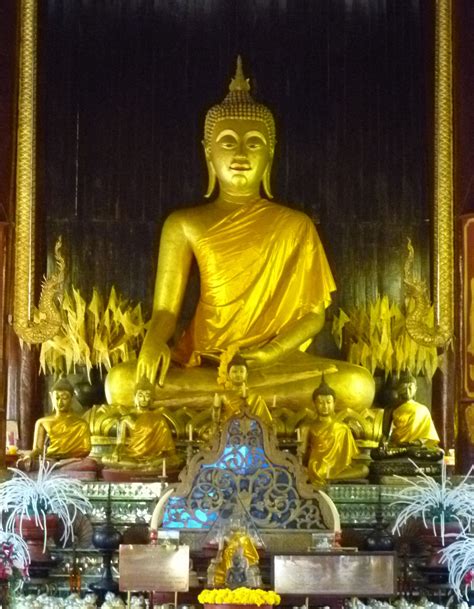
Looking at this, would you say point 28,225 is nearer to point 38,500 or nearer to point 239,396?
point 239,396

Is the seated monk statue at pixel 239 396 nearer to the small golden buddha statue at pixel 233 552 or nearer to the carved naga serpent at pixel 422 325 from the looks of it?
the carved naga serpent at pixel 422 325

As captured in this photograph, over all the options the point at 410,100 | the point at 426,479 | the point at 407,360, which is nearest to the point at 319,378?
the point at 407,360

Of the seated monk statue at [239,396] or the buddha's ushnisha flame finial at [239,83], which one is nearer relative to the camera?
the seated monk statue at [239,396]

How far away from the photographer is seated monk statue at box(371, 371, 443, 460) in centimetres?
862

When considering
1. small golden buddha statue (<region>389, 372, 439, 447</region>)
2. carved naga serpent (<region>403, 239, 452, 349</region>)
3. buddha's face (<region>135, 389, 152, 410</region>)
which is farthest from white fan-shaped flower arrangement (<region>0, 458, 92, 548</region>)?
carved naga serpent (<region>403, 239, 452, 349</region>)

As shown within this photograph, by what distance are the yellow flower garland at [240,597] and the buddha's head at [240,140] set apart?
4.18m

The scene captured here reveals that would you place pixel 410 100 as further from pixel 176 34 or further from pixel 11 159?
pixel 11 159

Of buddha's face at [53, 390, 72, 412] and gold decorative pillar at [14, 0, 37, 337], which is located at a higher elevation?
gold decorative pillar at [14, 0, 37, 337]

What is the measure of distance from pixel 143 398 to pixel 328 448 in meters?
1.05

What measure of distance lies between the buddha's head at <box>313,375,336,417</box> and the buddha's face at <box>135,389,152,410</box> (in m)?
0.90

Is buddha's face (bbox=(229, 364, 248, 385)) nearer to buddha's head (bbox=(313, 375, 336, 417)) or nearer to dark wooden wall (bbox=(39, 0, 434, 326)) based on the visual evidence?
buddha's head (bbox=(313, 375, 336, 417))

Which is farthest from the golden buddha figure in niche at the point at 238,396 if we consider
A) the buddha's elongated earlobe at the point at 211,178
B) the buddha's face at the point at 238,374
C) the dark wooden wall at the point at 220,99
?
the buddha's elongated earlobe at the point at 211,178

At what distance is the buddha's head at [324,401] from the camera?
8.29 metres

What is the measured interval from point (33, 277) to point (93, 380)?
32.3 inches
